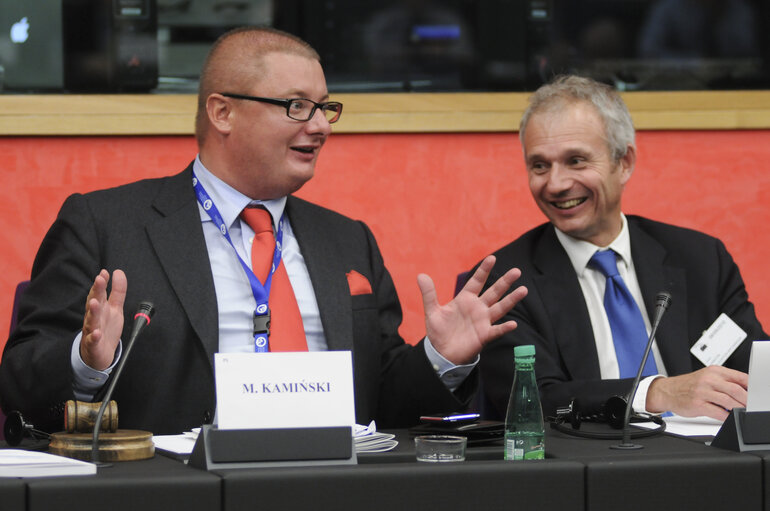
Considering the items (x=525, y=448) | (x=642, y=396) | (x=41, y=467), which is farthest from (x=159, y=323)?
(x=642, y=396)

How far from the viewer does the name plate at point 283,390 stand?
65.5 inches

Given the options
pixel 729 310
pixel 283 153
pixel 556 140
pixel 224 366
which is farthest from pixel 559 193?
pixel 224 366

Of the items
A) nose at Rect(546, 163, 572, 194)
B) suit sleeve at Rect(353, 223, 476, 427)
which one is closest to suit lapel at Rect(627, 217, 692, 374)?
nose at Rect(546, 163, 572, 194)

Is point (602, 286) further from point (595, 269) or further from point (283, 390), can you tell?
point (283, 390)

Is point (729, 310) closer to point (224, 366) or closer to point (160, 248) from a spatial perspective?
point (160, 248)

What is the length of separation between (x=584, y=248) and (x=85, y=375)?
4.40ft

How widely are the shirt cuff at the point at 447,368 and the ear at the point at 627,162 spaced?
2.94ft

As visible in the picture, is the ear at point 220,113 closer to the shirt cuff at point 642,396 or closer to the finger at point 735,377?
the shirt cuff at point 642,396

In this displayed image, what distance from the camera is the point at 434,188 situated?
362cm

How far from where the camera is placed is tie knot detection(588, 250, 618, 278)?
2.82 m

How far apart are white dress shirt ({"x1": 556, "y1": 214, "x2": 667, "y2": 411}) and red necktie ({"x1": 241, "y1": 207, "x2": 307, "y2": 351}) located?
78cm

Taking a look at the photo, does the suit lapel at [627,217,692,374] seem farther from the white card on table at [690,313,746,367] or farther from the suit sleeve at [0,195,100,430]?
the suit sleeve at [0,195,100,430]

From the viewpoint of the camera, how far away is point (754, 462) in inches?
67.9

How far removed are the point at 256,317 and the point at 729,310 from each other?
1.27 meters
